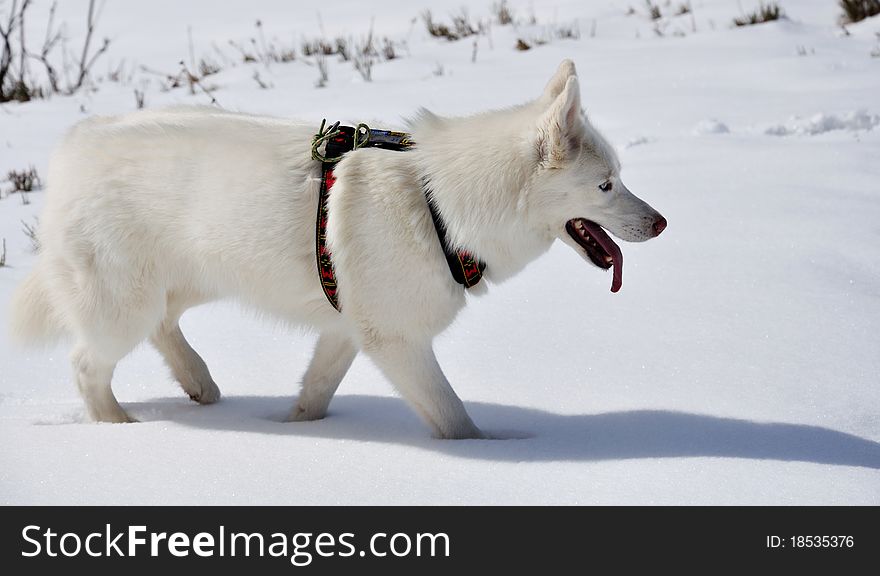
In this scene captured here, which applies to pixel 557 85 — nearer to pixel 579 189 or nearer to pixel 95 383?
pixel 579 189

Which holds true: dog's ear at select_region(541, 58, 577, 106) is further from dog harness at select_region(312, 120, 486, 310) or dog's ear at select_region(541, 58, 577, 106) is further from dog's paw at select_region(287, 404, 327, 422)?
dog's paw at select_region(287, 404, 327, 422)

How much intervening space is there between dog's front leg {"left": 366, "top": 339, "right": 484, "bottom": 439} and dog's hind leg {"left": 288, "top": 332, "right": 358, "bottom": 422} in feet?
1.51

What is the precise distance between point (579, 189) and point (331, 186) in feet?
3.10

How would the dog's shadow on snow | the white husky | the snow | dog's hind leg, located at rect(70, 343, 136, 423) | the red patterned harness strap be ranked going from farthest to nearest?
1. dog's hind leg, located at rect(70, 343, 136, 423)
2. the red patterned harness strap
3. the white husky
4. the dog's shadow on snow
5. the snow

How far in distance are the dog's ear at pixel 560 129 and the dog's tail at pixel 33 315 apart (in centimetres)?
224

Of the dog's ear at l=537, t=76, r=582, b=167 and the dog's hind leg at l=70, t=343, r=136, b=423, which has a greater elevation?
the dog's ear at l=537, t=76, r=582, b=167

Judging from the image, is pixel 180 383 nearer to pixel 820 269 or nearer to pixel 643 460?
pixel 643 460

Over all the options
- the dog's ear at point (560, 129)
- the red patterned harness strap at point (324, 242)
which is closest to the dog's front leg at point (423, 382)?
the red patterned harness strap at point (324, 242)

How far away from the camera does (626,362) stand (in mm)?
4910

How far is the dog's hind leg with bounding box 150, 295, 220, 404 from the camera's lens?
4.85 meters

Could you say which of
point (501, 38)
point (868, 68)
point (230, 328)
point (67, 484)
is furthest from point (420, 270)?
point (501, 38)

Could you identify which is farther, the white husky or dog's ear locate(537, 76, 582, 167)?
the white husky

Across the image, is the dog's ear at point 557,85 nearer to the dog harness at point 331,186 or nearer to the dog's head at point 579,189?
the dog's head at point 579,189

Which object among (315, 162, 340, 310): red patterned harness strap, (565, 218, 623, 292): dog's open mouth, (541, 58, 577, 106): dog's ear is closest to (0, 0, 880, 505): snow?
(315, 162, 340, 310): red patterned harness strap
